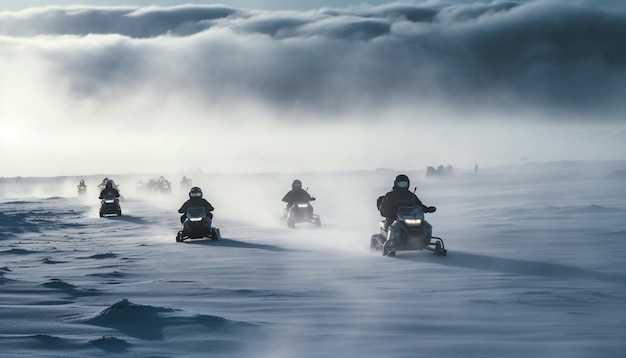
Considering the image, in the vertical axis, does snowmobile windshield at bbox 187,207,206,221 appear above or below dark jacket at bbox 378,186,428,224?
below

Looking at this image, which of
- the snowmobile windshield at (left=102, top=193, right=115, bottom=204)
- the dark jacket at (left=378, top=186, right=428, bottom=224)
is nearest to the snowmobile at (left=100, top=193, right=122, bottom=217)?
the snowmobile windshield at (left=102, top=193, right=115, bottom=204)

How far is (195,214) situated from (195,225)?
33 centimetres

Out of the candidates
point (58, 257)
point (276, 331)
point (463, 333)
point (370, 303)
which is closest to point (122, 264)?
point (58, 257)

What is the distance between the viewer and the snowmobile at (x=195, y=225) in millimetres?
25219

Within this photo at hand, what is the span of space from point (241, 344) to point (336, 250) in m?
12.6

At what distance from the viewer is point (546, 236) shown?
2367 cm

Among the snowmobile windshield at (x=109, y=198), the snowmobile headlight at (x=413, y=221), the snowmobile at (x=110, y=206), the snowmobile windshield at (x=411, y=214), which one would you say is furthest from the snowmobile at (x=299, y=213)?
the snowmobile windshield at (x=109, y=198)

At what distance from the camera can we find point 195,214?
83.1 ft

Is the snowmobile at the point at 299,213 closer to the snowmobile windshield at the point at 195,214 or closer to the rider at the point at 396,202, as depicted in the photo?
the snowmobile windshield at the point at 195,214

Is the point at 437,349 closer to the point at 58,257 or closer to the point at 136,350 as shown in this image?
the point at 136,350

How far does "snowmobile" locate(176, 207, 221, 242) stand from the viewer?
25.2 meters

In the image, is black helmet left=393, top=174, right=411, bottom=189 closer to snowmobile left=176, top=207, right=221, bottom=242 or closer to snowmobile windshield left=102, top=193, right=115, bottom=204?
snowmobile left=176, top=207, right=221, bottom=242

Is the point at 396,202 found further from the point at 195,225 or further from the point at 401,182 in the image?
the point at 195,225

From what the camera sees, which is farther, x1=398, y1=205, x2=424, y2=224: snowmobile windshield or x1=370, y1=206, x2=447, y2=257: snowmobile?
x1=398, y1=205, x2=424, y2=224: snowmobile windshield
